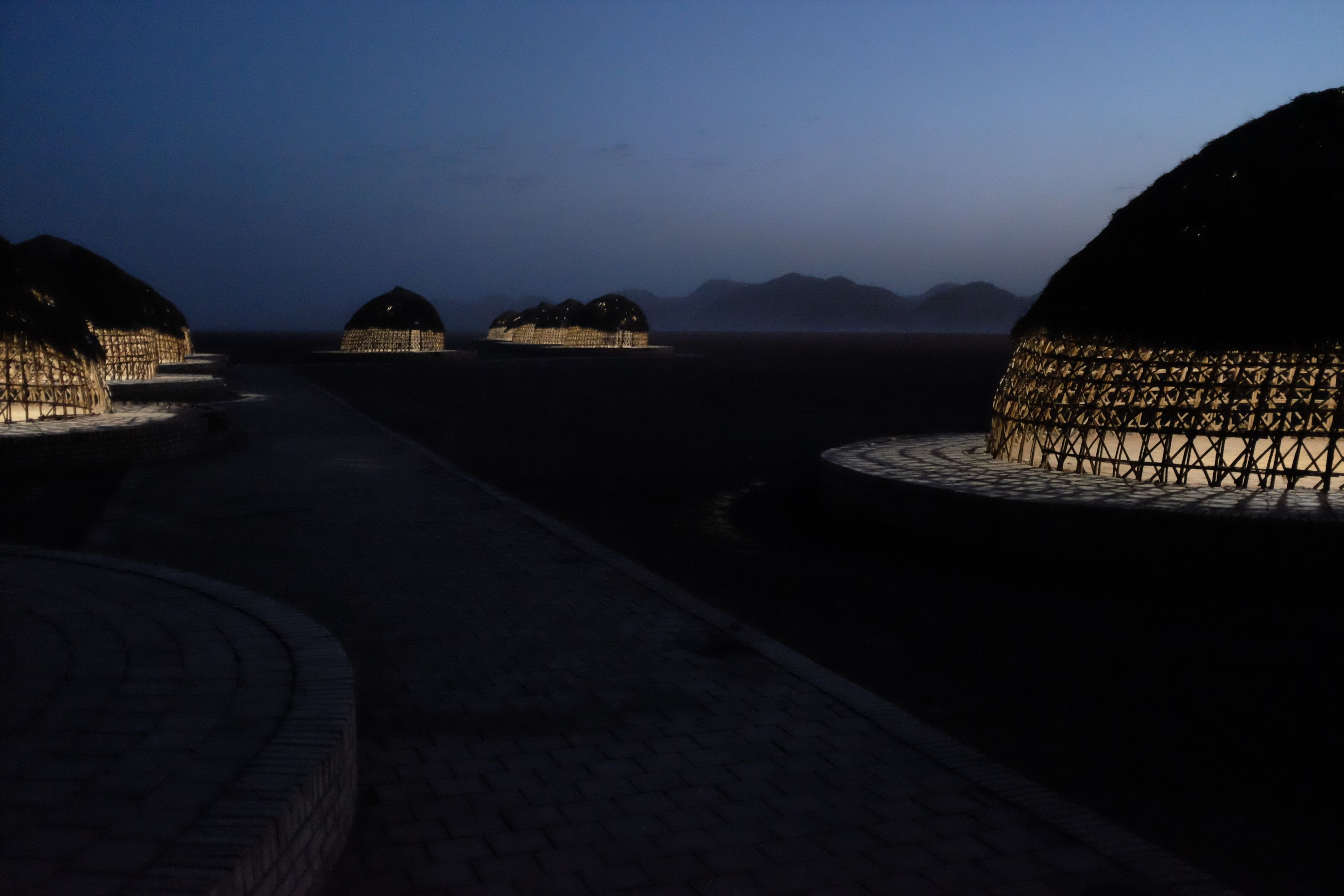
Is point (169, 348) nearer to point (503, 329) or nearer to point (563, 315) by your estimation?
point (563, 315)

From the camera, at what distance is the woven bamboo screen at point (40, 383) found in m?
16.7

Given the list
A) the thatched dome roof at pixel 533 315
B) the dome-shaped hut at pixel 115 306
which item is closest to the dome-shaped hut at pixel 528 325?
the thatched dome roof at pixel 533 315

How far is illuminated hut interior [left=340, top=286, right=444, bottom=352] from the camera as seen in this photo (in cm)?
6041

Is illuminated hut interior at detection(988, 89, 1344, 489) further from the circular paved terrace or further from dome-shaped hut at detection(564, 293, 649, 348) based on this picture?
dome-shaped hut at detection(564, 293, 649, 348)

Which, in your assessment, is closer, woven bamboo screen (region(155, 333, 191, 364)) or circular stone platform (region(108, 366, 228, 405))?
circular stone platform (region(108, 366, 228, 405))

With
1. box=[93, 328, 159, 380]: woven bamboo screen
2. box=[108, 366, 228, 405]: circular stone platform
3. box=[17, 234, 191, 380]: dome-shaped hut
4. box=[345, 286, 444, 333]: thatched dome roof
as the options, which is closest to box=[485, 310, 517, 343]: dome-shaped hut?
box=[345, 286, 444, 333]: thatched dome roof

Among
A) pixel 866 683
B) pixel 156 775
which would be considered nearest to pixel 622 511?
pixel 866 683

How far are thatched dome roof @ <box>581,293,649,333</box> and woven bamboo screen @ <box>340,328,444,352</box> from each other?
1247 cm

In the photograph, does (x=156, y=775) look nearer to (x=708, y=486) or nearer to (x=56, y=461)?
(x=708, y=486)

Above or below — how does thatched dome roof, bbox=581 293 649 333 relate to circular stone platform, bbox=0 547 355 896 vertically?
above

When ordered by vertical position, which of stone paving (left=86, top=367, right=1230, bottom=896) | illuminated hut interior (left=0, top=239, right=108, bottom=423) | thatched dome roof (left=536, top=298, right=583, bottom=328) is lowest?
stone paving (left=86, top=367, right=1230, bottom=896)

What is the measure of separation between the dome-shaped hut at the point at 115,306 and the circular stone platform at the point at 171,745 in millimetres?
25864

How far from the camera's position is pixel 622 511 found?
1294cm

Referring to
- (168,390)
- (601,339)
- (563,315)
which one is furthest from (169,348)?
(563,315)
